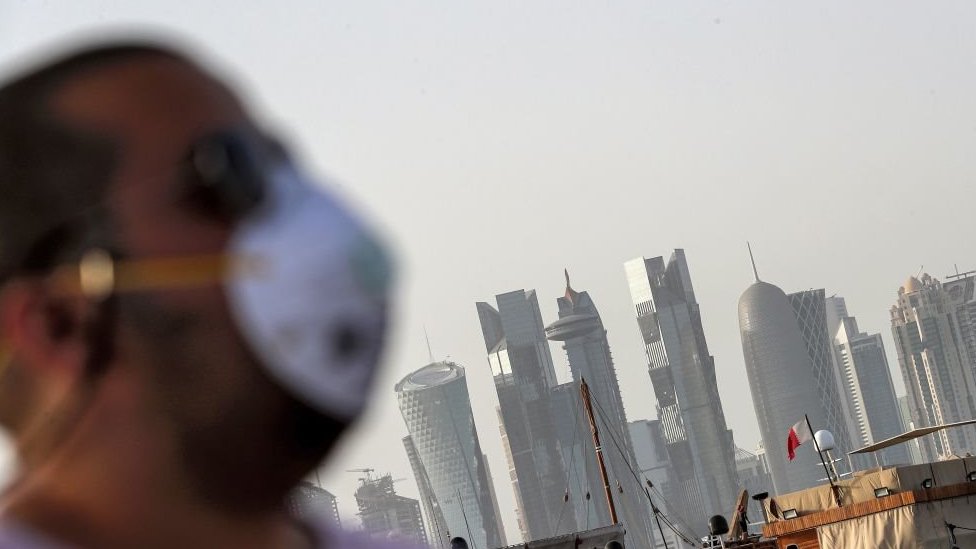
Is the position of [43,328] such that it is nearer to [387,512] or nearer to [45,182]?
[45,182]

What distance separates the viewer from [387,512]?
87 cm

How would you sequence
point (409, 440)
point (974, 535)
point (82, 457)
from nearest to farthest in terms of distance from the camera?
point (82, 457)
point (409, 440)
point (974, 535)

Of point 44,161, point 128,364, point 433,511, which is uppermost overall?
point 44,161

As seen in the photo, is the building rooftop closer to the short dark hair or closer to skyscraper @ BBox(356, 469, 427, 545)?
skyscraper @ BBox(356, 469, 427, 545)

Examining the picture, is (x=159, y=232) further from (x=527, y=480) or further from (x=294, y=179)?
(x=527, y=480)

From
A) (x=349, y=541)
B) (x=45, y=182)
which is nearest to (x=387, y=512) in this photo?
(x=349, y=541)

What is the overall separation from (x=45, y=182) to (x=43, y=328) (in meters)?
0.08

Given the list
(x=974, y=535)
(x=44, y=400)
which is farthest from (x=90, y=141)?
(x=974, y=535)

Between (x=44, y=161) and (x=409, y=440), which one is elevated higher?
(x=44, y=161)

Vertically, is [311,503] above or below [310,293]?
below

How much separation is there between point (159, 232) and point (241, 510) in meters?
0.15

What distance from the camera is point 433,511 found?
0.95m

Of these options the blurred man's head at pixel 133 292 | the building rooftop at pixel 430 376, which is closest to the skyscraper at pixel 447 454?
the building rooftop at pixel 430 376

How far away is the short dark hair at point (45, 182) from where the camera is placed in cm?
70
